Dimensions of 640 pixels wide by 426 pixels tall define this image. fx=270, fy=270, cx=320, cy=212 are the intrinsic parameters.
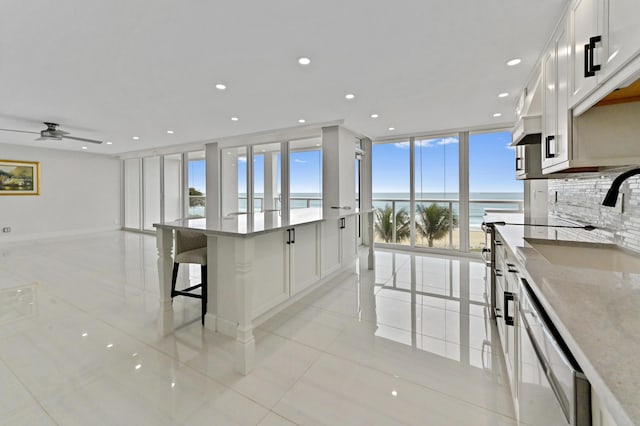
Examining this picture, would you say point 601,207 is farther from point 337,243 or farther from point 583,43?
point 337,243

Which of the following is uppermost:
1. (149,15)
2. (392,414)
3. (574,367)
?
(149,15)

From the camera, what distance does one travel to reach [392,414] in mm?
1511

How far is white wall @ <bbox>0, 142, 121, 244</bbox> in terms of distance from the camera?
21.8 ft

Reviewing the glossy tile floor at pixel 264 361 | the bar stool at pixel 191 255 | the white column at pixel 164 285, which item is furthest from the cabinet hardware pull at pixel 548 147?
the white column at pixel 164 285

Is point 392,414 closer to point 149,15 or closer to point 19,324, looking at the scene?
point 149,15

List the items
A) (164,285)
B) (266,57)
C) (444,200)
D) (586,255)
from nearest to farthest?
(586,255), (164,285), (266,57), (444,200)

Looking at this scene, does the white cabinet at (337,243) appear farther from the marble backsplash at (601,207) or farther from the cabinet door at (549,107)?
the marble backsplash at (601,207)

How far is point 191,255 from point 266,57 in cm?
197

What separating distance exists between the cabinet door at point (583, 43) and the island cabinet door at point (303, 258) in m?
2.13

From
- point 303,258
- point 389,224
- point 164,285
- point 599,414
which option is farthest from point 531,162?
point 164,285

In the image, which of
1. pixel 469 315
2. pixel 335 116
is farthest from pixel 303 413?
pixel 335 116

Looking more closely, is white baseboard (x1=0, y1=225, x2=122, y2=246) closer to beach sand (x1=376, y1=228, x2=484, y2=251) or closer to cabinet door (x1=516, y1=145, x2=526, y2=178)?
beach sand (x1=376, y1=228, x2=484, y2=251)

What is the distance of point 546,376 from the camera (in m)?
0.79

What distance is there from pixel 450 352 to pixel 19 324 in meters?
3.81
